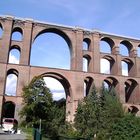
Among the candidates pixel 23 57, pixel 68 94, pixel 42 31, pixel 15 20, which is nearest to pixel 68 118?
pixel 68 94

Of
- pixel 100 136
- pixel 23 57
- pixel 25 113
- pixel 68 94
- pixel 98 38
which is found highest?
pixel 98 38

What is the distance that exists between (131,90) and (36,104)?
23442mm

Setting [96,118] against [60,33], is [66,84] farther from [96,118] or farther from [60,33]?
[96,118]

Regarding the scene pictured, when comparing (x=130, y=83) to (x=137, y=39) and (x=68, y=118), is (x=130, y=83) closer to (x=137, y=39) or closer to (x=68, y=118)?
(x=137, y=39)

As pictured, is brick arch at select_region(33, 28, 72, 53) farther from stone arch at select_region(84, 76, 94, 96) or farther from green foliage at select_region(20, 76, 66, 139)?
green foliage at select_region(20, 76, 66, 139)

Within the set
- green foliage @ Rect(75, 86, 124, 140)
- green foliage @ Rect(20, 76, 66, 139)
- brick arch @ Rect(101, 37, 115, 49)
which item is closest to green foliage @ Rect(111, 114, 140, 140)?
green foliage @ Rect(75, 86, 124, 140)

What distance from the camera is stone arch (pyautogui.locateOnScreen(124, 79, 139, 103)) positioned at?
50.0m

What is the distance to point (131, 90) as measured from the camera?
51.3m

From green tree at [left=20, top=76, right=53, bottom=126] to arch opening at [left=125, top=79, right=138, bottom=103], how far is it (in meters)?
20.4

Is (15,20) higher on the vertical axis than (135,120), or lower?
higher

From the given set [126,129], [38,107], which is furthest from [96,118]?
[38,107]

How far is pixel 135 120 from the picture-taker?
31500mm

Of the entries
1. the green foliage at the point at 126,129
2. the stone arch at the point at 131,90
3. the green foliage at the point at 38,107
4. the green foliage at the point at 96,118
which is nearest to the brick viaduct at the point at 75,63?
the stone arch at the point at 131,90

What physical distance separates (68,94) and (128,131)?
59.1ft
